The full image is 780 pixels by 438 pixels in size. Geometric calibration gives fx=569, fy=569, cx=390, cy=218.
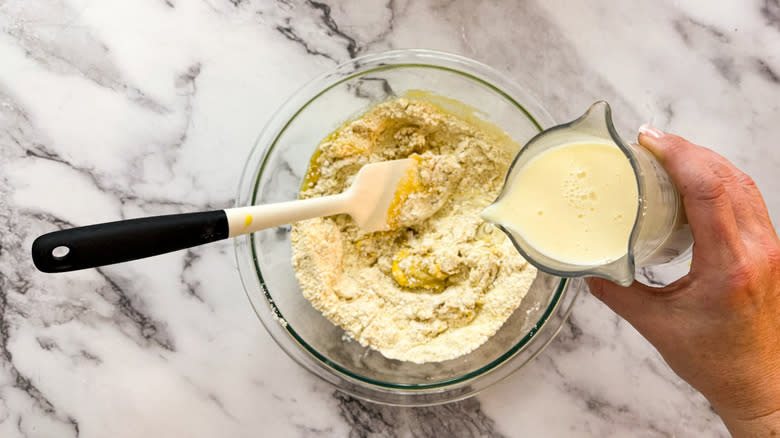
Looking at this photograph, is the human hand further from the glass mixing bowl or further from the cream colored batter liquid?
the glass mixing bowl

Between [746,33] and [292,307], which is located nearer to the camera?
[292,307]

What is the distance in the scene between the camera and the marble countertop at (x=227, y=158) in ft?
5.44

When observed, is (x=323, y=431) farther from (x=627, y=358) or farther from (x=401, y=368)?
(x=627, y=358)

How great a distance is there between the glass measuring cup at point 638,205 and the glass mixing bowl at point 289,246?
286 millimetres

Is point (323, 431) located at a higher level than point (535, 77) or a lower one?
lower

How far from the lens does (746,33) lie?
1676 millimetres

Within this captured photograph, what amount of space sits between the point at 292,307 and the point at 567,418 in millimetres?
865

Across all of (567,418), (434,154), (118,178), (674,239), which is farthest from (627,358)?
(118,178)

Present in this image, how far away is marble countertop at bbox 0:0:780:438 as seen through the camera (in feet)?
5.44

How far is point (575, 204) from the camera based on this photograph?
1.19 metres

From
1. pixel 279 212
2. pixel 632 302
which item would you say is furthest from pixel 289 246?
pixel 632 302

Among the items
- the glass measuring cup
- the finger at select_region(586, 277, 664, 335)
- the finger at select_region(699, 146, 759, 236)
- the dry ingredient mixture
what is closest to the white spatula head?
the dry ingredient mixture

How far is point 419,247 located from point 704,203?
0.73 m

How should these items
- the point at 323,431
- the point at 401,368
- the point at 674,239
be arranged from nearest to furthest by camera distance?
the point at 674,239 < the point at 401,368 < the point at 323,431
